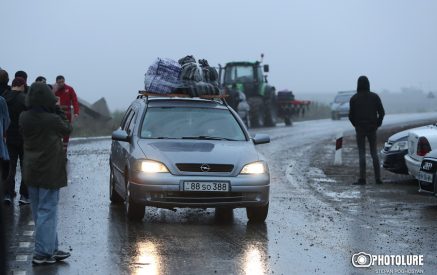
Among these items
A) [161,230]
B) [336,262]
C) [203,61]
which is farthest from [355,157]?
[336,262]

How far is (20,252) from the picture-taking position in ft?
29.8

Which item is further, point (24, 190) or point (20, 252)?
point (24, 190)

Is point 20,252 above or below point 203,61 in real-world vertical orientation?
below

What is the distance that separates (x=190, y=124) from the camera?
11992mm

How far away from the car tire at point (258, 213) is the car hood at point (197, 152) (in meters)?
0.61

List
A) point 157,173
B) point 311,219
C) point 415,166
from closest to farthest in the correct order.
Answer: point 157,173 → point 311,219 → point 415,166

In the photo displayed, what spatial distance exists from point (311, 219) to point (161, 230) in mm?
2151

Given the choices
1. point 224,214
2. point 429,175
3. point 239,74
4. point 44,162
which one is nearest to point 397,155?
point 429,175

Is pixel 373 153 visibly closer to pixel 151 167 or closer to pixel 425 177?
pixel 425 177

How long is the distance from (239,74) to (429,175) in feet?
84.1

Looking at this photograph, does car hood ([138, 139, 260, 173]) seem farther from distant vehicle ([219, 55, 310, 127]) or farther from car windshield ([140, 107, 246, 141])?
distant vehicle ([219, 55, 310, 127])

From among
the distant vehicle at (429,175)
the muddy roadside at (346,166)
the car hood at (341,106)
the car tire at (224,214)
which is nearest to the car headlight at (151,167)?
the car tire at (224,214)

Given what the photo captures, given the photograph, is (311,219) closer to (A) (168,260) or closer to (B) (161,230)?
(B) (161,230)

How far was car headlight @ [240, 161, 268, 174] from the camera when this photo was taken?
11023 mm
